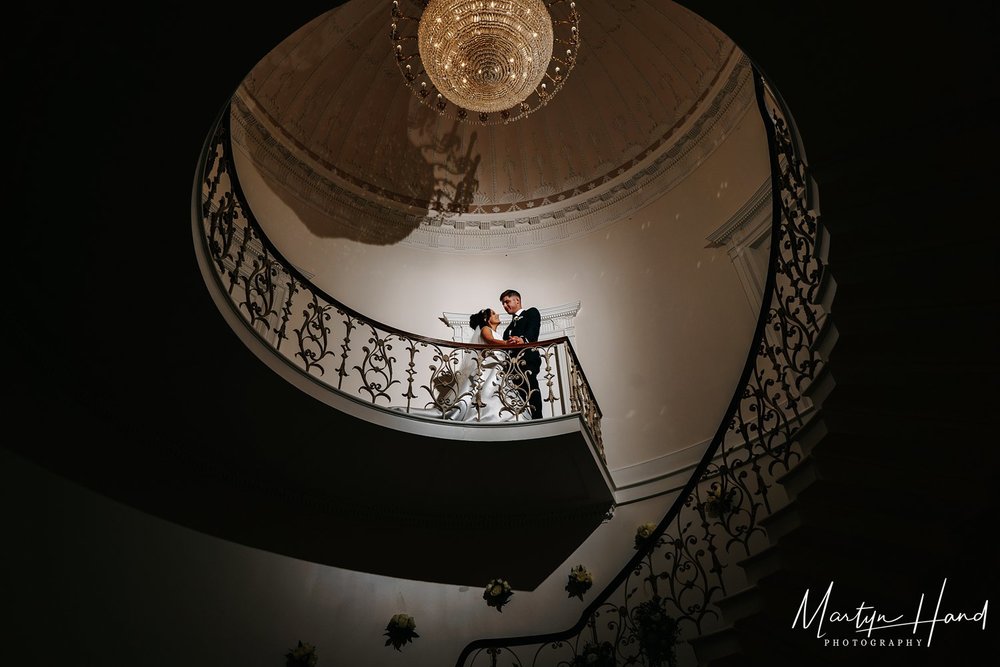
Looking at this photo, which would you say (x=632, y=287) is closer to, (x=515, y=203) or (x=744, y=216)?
(x=744, y=216)

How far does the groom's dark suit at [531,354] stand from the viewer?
6.83 meters

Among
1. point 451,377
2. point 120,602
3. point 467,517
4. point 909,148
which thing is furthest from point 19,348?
point 909,148

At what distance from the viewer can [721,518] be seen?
15.3ft

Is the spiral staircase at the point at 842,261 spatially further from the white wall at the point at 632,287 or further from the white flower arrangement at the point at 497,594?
the white wall at the point at 632,287

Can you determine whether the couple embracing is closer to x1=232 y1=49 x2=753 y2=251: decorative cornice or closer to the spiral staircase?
x1=232 y1=49 x2=753 y2=251: decorative cornice

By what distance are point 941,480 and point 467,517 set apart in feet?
14.3

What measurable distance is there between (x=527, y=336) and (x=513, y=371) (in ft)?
2.71

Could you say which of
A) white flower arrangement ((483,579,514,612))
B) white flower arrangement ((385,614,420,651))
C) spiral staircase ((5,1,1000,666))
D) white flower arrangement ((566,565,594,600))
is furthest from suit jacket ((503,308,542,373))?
spiral staircase ((5,1,1000,666))

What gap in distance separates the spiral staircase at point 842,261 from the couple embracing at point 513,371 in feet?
9.14

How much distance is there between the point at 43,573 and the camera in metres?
4.95

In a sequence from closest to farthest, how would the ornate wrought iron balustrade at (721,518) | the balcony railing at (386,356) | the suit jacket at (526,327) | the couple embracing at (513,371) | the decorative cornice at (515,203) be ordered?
the ornate wrought iron balustrade at (721,518), the balcony railing at (386,356), the couple embracing at (513,371), the suit jacket at (526,327), the decorative cornice at (515,203)

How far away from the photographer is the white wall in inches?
296

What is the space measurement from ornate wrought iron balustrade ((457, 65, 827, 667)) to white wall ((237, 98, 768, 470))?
80cm

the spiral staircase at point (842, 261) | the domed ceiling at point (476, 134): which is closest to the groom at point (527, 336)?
the domed ceiling at point (476, 134)
